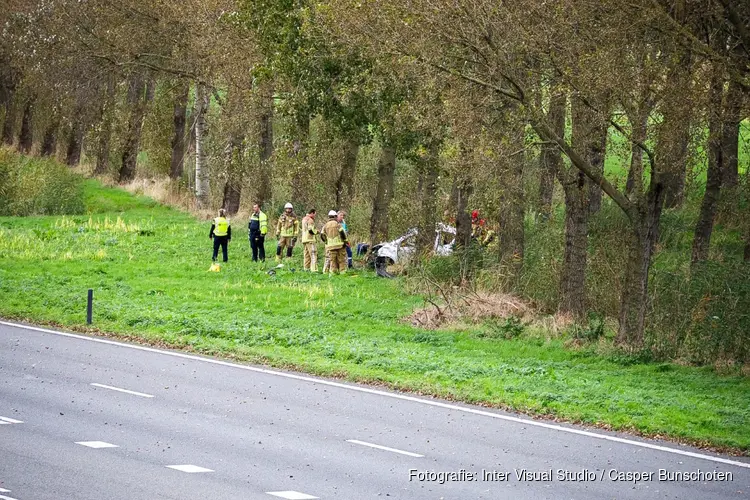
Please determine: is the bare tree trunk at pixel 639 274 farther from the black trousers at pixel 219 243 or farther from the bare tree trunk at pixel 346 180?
the bare tree trunk at pixel 346 180

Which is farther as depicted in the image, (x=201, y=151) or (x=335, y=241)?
(x=201, y=151)

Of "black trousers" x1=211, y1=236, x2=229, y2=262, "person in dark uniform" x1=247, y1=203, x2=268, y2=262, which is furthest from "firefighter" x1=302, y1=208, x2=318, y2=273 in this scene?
"black trousers" x1=211, y1=236, x2=229, y2=262

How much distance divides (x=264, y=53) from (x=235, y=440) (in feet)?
66.7

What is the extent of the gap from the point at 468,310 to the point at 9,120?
5183 cm

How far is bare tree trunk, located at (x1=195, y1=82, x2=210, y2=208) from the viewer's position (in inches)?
1670

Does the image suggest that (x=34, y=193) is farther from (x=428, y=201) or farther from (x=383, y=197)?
(x=428, y=201)

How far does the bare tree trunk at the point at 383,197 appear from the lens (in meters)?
31.9

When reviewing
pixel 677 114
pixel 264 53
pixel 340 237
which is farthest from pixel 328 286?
pixel 677 114

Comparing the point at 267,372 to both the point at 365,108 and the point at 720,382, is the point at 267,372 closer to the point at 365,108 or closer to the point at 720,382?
the point at 720,382

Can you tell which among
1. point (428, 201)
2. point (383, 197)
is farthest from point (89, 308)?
point (383, 197)

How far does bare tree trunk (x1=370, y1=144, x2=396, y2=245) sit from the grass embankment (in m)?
2.19

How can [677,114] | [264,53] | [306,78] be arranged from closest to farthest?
[677,114] < [306,78] < [264,53]

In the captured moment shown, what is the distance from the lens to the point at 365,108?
97.0 feet

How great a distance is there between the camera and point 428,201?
3025 cm
